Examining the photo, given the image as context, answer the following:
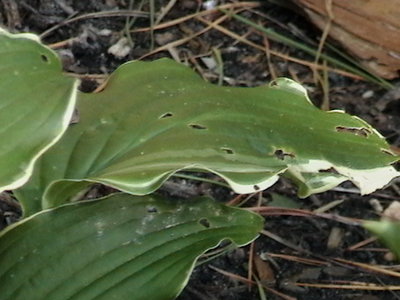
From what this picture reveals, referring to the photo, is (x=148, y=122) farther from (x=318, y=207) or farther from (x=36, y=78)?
(x=318, y=207)

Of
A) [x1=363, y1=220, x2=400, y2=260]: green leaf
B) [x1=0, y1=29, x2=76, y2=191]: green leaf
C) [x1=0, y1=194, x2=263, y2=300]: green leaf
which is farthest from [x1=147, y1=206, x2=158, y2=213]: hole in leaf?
[x1=363, y1=220, x2=400, y2=260]: green leaf

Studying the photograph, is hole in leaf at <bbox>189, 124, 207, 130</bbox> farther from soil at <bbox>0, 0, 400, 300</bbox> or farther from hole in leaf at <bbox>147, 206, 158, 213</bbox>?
soil at <bbox>0, 0, 400, 300</bbox>

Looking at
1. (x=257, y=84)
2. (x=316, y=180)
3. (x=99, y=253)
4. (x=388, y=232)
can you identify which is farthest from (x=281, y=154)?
(x=257, y=84)

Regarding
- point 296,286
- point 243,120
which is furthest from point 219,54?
point 243,120

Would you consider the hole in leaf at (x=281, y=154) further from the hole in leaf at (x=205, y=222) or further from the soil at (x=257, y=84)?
the soil at (x=257, y=84)

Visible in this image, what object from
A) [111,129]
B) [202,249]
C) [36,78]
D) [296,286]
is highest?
[36,78]

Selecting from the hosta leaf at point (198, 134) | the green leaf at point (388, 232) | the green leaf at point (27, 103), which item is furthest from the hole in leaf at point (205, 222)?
the green leaf at point (388, 232)
